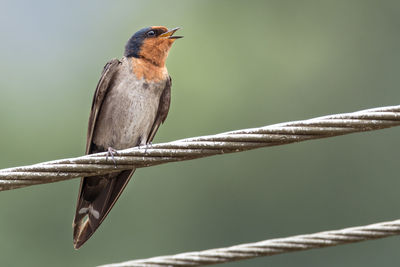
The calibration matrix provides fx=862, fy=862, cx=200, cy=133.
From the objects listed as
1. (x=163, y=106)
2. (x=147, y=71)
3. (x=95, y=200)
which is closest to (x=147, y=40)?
(x=147, y=71)

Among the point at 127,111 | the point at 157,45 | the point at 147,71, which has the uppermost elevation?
the point at 157,45

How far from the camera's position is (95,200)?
7.08 meters

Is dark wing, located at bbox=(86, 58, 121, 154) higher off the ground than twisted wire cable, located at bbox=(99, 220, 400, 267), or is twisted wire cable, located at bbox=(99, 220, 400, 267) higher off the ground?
dark wing, located at bbox=(86, 58, 121, 154)

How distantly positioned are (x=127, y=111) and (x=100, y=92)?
0.95 feet

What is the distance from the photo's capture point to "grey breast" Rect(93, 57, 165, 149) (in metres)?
7.60

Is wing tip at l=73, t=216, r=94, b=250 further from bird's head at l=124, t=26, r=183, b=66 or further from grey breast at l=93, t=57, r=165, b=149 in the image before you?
bird's head at l=124, t=26, r=183, b=66

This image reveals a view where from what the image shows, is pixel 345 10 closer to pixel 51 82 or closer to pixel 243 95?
pixel 243 95

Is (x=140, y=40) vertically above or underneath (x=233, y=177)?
above

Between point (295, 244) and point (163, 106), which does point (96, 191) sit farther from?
point (295, 244)

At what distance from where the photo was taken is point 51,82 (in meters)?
23.6

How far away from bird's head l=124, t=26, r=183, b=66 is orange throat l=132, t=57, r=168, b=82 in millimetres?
75

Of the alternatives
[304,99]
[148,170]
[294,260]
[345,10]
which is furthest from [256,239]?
[345,10]

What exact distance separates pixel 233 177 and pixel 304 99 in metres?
3.80

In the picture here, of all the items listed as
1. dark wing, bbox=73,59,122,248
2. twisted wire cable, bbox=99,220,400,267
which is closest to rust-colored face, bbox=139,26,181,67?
dark wing, bbox=73,59,122,248
